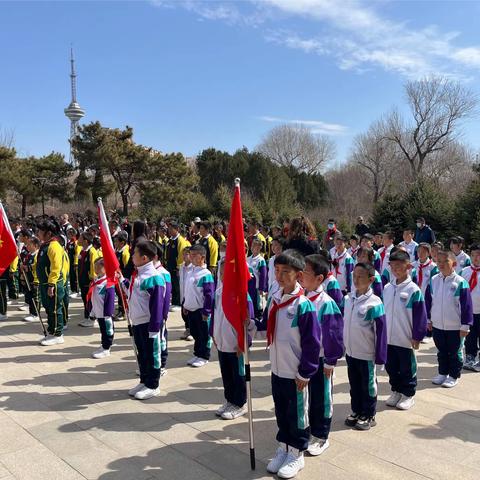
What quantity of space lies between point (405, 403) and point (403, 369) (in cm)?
38

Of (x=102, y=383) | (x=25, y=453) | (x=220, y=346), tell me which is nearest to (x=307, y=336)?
(x=220, y=346)

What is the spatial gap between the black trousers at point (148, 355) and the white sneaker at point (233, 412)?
107 centimetres

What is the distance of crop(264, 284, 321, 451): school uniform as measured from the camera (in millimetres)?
3721

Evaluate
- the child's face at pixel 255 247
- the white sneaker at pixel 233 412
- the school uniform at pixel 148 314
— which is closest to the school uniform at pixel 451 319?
the white sneaker at pixel 233 412

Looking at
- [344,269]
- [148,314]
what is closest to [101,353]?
[148,314]

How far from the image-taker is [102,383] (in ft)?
20.0

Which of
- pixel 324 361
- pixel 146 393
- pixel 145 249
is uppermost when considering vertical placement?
Result: pixel 145 249

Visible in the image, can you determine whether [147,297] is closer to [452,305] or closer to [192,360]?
[192,360]

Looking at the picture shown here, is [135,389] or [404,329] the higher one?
[404,329]

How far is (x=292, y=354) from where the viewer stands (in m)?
3.79

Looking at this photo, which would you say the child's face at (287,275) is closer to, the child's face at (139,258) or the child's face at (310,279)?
the child's face at (310,279)

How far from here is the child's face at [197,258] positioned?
21.7ft

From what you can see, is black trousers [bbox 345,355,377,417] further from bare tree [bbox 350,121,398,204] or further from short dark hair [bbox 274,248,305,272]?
bare tree [bbox 350,121,398,204]

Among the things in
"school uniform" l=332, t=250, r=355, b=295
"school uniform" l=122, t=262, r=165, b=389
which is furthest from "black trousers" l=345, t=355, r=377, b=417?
"school uniform" l=332, t=250, r=355, b=295
